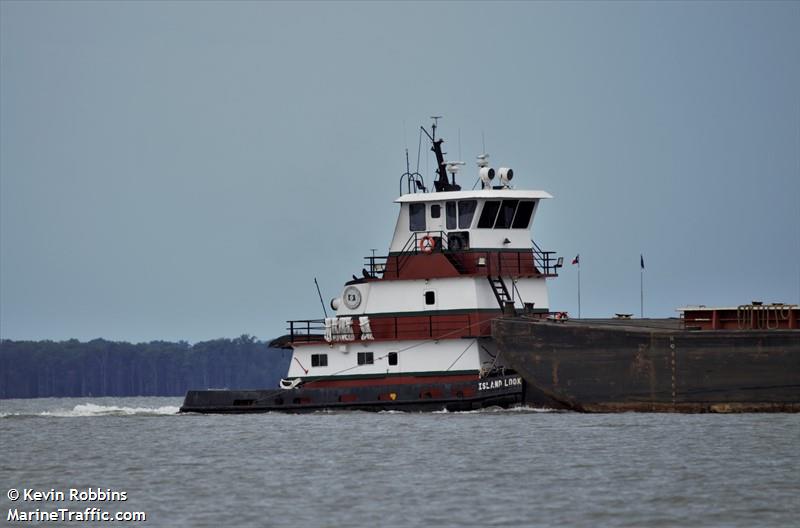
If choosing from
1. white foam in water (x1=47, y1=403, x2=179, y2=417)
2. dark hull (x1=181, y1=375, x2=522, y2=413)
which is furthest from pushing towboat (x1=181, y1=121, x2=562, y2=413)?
white foam in water (x1=47, y1=403, x2=179, y2=417)

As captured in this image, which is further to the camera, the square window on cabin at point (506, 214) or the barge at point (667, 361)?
the square window on cabin at point (506, 214)

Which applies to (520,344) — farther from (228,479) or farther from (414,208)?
(228,479)

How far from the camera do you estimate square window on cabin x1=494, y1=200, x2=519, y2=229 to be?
4593 cm

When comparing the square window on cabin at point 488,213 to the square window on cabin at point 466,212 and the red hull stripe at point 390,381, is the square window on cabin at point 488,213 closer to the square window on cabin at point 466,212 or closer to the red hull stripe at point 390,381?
the square window on cabin at point 466,212

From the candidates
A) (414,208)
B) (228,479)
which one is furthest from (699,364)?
(228,479)

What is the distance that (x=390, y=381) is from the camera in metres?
45.4

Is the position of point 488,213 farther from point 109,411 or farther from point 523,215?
point 109,411

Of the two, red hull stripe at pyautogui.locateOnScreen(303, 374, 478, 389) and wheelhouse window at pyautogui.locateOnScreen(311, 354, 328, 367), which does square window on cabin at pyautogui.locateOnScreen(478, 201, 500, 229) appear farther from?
wheelhouse window at pyautogui.locateOnScreen(311, 354, 328, 367)

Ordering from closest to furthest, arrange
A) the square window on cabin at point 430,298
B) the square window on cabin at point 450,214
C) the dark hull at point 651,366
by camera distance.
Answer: the dark hull at point 651,366 → the square window on cabin at point 430,298 → the square window on cabin at point 450,214

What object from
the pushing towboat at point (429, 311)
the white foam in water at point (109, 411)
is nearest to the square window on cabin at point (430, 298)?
the pushing towboat at point (429, 311)

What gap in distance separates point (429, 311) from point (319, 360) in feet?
13.0

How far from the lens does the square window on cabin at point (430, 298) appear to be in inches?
1777

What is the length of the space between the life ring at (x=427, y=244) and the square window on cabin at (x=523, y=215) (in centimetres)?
254

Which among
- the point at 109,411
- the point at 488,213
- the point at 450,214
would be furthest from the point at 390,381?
the point at 109,411
